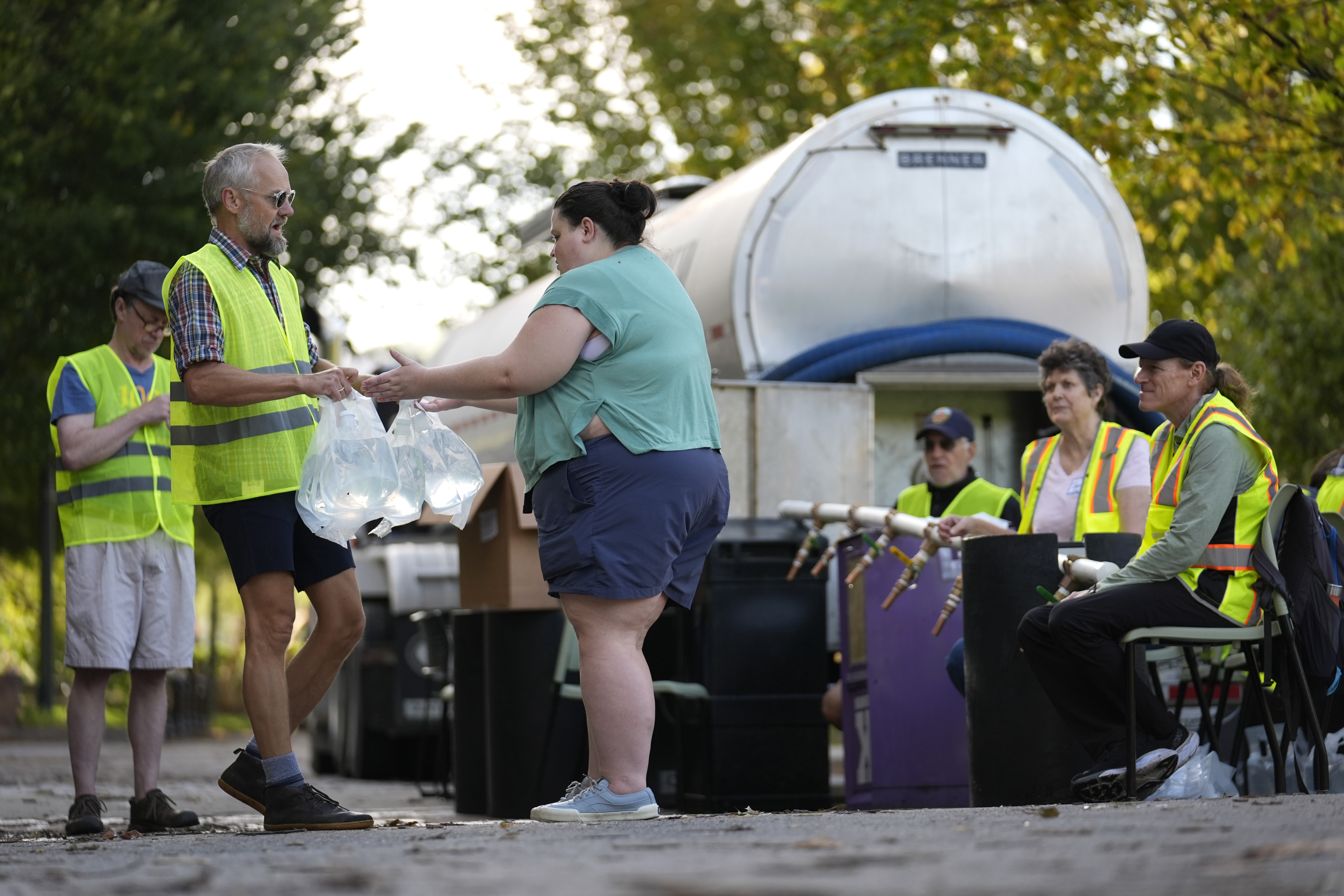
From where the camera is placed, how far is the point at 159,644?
240 inches

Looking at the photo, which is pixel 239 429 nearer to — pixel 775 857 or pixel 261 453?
pixel 261 453

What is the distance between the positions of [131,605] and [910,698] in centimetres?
284

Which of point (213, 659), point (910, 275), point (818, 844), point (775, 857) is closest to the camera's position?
point (775, 857)

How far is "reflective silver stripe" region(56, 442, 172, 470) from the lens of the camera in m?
6.22

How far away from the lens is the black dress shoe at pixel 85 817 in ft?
18.6

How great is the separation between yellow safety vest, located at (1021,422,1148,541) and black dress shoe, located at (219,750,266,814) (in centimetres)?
291

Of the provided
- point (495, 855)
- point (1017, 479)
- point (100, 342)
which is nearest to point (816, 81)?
point (100, 342)

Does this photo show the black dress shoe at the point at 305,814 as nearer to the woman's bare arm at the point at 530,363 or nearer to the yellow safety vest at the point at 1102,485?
the woman's bare arm at the point at 530,363

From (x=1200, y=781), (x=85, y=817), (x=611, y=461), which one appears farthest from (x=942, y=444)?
(x=85, y=817)

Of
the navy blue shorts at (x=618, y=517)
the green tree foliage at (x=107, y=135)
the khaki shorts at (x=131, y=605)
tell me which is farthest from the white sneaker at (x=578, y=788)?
the green tree foliage at (x=107, y=135)

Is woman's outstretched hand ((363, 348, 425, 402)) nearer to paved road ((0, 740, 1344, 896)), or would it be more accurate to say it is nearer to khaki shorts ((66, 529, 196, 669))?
paved road ((0, 740, 1344, 896))

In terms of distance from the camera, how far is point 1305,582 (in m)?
5.23

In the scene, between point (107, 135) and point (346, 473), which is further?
point (107, 135)

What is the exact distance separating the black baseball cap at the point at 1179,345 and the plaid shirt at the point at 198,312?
102 inches
